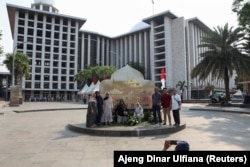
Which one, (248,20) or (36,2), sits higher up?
(36,2)

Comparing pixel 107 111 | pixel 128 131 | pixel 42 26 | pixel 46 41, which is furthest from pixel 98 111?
pixel 42 26

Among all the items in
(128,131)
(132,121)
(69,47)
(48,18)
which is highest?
(48,18)

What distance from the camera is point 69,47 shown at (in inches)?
3231

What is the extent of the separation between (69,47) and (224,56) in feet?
212

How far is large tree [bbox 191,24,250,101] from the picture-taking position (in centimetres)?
2581

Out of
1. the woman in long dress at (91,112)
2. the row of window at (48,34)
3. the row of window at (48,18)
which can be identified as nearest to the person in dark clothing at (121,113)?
the woman in long dress at (91,112)

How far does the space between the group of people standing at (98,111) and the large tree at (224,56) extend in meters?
19.1

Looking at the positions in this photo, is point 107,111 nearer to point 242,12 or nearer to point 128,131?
point 128,131

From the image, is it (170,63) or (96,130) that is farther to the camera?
(170,63)

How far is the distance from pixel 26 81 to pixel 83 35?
1170 inches

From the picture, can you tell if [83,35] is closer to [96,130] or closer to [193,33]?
[193,33]

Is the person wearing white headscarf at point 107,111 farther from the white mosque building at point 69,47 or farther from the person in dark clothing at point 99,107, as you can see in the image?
the white mosque building at point 69,47

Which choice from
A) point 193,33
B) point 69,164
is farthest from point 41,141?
point 193,33

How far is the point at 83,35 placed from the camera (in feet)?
298
